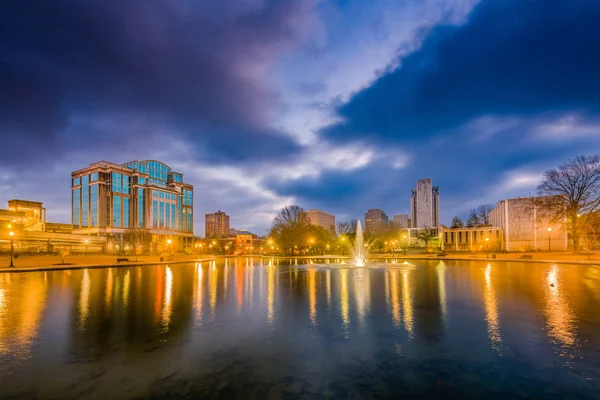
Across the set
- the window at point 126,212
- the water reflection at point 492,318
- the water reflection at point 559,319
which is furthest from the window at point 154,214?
the water reflection at point 559,319

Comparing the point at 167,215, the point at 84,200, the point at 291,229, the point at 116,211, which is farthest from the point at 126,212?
the point at 291,229

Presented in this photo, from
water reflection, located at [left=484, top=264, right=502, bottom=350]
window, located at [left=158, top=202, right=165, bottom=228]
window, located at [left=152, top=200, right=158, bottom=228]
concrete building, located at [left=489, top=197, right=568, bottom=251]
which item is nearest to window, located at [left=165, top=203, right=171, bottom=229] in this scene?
window, located at [left=158, top=202, right=165, bottom=228]

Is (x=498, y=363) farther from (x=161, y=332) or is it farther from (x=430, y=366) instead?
(x=161, y=332)

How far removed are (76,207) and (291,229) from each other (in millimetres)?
116800

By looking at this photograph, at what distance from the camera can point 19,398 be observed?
596 centimetres

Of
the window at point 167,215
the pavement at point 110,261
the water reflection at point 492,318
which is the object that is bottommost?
the pavement at point 110,261

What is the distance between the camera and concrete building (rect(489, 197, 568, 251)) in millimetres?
87438

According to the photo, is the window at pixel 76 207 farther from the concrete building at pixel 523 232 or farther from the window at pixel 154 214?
the concrete building at pixel 523 232

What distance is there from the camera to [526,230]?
93.9m

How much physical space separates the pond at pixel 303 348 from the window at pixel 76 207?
153807 millimetres

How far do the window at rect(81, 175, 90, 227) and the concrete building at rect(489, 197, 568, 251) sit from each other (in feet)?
521

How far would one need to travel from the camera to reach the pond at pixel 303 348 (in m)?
6.39

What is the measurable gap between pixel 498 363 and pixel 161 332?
30.6ft

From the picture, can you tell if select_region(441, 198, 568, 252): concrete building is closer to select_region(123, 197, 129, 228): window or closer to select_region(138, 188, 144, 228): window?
select_region(138, 188, 144, 228): window
